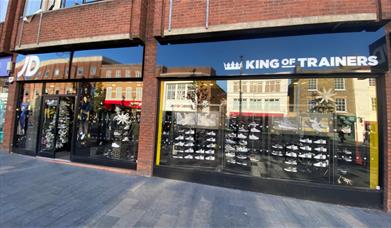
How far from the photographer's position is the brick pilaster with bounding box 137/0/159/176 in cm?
586

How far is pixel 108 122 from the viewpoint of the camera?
277 inches

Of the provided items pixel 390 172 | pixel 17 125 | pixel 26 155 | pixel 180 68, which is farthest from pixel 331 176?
pixel 17 125

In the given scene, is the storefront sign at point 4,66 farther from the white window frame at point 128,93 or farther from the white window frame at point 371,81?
the white window frame at point 371,81

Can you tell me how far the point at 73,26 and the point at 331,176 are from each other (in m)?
9.09

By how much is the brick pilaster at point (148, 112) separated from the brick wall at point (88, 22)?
64cm

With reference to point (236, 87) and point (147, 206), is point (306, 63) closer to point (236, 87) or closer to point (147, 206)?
point (236, 87)

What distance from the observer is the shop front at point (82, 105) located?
6477mm

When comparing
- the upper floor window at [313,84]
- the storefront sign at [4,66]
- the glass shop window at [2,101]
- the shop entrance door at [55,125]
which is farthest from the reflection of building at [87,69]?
the upper floor window at [313,84]

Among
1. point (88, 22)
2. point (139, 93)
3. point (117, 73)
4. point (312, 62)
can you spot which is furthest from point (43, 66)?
point (312, 62)

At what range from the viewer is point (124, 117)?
269 inches

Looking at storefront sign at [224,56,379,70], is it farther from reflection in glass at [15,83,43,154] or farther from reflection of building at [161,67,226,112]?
reflection in glass at [15,83,43,154]

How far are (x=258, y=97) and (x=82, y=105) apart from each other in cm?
610

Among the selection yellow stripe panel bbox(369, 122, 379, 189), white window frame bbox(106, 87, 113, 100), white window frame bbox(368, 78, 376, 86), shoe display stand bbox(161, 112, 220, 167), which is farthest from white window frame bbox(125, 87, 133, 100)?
yellow stripe panel bbox(369, 122, 379, 189)

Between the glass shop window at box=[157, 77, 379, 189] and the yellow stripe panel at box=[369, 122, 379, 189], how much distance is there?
18mm
